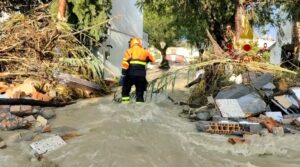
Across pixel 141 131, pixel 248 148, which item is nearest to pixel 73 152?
pixel 141 131

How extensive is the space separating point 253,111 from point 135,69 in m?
2.81

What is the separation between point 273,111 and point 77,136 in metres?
4.35

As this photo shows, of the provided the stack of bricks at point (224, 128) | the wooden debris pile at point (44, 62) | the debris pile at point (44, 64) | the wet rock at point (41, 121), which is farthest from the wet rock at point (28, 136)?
the stack of bricks at point (224, 128)

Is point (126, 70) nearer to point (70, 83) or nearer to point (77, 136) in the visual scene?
point (70, 83)

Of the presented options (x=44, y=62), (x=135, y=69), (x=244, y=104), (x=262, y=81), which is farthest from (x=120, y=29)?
(x=244, y=104)

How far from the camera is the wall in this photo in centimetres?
1998

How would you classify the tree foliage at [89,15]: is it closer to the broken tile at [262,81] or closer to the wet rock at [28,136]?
the broken tile at [262,81]

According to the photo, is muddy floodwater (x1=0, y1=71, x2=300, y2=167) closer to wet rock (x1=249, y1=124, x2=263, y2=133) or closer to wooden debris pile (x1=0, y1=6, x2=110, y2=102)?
wet rock (x1=249, y1=124, x2=263, y2=133)

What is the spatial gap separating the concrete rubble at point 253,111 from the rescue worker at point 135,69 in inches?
56.0

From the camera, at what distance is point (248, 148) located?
267 inches

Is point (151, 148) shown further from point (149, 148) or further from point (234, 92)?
point (234, 92)

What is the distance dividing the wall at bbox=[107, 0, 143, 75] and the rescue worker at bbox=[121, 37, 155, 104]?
8.16 meters

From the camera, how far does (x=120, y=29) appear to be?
70.1 feet

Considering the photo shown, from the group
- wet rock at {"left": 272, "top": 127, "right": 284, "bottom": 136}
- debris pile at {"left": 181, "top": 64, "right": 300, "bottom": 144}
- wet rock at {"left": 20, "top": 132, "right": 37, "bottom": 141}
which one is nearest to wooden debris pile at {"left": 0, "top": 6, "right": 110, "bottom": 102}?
wet rock at {"left": 20, "top": 132, "right": 37, "bottom": 141}
